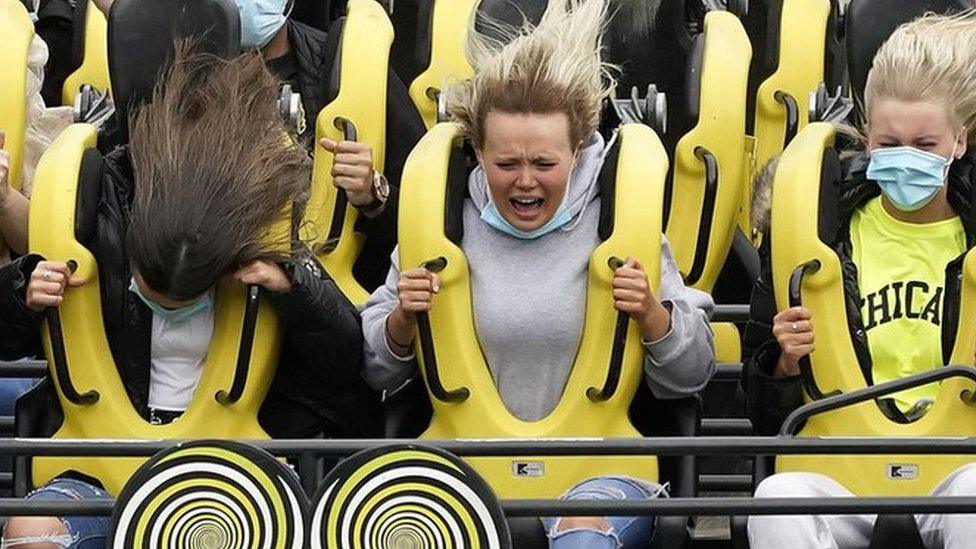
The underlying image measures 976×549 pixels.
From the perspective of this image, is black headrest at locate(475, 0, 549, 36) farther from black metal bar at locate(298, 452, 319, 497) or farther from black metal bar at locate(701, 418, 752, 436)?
black metal bar at locate(298, 452, 319, 497)

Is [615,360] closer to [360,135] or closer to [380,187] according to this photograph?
[380,187]

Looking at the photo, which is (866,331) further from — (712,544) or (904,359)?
(712,544)

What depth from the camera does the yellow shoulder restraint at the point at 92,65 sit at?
530 centimetres

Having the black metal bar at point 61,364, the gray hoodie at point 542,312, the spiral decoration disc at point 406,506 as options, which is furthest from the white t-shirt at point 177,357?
the spiral decoration disc at point 406,506

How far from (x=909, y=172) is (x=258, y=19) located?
148 centimetres

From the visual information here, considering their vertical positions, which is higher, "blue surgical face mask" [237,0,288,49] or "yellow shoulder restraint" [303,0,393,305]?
"blue surgical face mask" [237,0,288,49]

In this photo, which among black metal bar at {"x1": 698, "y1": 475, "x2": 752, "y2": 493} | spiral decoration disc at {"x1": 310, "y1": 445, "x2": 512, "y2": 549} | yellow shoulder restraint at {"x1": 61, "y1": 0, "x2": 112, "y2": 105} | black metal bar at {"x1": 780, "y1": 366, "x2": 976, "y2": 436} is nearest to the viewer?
spiral decoration disc at {"x1": 310, "y1": 445, "x2": 512, "y2": 549}

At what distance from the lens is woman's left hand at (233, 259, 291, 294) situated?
164 inches

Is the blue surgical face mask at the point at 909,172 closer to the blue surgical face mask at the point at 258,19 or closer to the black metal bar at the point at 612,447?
the black metal bar at the point at 612,447

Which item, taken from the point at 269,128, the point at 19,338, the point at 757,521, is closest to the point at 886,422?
the point at 757,521

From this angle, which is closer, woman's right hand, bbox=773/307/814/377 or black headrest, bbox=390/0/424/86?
woman's right hand, bbox=773/307/814/377

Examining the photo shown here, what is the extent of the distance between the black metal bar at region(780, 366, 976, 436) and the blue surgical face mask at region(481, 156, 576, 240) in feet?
1.84

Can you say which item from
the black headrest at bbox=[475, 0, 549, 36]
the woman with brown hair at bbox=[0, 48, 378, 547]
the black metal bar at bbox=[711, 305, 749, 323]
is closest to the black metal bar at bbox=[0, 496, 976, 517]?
the woman with brown hair at bbox=[0, 48, 378, 547]

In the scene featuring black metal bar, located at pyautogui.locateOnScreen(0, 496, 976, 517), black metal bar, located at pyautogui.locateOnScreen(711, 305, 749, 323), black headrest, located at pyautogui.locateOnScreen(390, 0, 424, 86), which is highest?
black headrest, located at pyautogui.locateOnScreen(390, 0, 424, 86)
